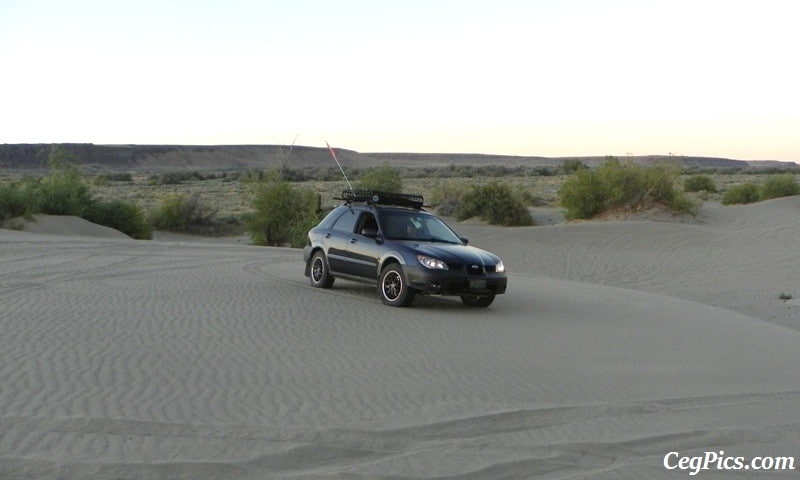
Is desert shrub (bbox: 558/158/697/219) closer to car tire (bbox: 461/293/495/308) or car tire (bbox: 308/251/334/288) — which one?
car tire (bbox: 308/251/334/288)

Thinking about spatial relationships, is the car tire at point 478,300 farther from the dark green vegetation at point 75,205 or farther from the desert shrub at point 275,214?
the dark green vegetation at point 75,205

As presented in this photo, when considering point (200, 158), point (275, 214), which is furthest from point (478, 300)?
point (200, 158)

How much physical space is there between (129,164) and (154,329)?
140984mm

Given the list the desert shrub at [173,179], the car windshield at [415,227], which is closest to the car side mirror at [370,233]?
the car windshield at [415,227]

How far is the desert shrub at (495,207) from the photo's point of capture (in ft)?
132

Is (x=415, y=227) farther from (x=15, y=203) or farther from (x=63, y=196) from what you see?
(x=63, y=196)

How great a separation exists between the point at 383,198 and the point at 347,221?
792 mm

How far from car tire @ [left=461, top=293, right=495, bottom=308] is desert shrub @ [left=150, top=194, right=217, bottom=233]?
92.4 feet

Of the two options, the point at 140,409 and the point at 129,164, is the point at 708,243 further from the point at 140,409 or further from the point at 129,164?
the point at 129,164

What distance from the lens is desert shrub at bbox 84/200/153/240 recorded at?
126 ft

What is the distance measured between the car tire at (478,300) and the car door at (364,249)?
5.16ft

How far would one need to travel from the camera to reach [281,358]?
9680 millimetres

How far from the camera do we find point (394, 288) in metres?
14.3

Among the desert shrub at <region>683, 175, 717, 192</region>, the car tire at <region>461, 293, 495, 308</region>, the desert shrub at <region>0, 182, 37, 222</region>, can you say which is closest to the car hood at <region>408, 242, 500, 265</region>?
the car tire at <region>461, 293, 495, 308</region>
